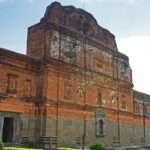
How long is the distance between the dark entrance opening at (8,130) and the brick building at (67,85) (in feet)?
0.19

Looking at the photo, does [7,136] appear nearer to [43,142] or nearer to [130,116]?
[43,142]

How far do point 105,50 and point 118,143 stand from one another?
7861 mm

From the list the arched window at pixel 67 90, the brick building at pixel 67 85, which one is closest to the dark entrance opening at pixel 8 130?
the brick building at pixel 67 85

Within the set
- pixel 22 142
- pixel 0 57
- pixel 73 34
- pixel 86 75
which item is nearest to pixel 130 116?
pixel 86 75

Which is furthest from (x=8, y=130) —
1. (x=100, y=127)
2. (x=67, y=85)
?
(x=100, y=127)

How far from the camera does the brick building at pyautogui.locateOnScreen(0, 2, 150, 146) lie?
18.6 meters

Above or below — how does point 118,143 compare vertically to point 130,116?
below

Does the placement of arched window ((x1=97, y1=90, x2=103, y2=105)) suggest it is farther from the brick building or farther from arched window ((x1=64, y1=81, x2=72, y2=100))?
arched window ((x1=64, y1=81, x2=72, y2=100))

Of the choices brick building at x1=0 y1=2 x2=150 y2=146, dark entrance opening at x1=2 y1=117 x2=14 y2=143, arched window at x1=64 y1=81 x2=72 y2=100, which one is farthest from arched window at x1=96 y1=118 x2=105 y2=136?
dark entrance opening at x1=2 y1=117 x2=14 y2=143

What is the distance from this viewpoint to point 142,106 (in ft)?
107

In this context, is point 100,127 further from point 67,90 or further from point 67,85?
point 67,85

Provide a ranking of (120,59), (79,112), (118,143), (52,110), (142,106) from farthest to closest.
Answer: (142,106), (120,59), (118,143), (79,112), (52,110)

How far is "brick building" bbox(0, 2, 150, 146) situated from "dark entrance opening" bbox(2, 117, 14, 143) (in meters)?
0.06

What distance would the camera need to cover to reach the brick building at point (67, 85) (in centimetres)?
1861
